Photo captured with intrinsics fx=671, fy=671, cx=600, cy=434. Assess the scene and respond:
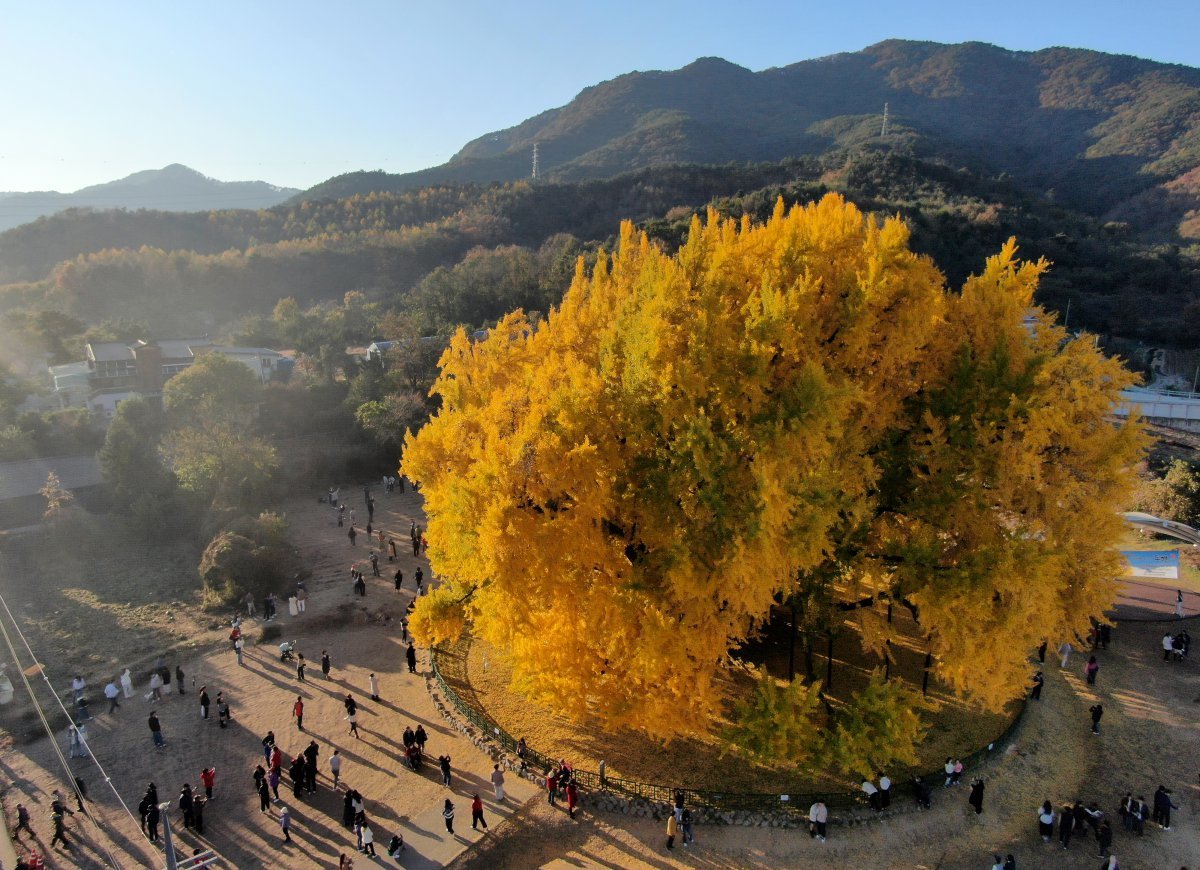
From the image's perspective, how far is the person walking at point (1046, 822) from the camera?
1315cm

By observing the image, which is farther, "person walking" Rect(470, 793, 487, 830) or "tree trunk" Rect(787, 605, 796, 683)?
"tree trunk" Rect(787, 605, 796, 683)

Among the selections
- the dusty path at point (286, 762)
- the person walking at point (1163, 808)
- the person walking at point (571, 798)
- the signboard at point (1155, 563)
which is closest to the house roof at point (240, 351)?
the dusty path at point (286, 762)

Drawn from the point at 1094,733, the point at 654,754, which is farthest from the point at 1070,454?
the point at 654,754

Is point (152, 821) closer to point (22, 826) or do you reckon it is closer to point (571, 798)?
point (22, 826)

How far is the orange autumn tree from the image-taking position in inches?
473

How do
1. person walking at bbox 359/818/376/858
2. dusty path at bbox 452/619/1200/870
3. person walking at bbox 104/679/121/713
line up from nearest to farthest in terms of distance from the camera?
person walking at bbox 359/818/376/858 → dusty path at bbox 452/619/1200/870 → person walking at bbox 104/679/121/713

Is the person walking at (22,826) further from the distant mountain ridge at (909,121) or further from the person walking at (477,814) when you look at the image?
the distant mountain ridge at (909,121)

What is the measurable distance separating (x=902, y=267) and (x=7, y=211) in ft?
723

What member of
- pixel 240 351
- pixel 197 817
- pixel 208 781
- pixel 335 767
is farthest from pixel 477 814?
pixel 240 351

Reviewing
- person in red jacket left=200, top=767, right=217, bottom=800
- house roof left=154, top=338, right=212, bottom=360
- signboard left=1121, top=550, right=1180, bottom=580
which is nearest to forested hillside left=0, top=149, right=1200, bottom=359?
house roof left=154, top=338, right=212, bottom=360

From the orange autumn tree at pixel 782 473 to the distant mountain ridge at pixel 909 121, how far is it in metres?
96.7

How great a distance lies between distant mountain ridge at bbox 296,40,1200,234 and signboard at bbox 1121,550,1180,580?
83689 mm

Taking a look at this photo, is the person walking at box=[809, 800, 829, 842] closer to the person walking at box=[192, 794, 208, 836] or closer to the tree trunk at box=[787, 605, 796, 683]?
the tree trunk at box=[787, 605, 796, 683]

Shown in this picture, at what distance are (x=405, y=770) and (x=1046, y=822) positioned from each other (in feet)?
43.7
